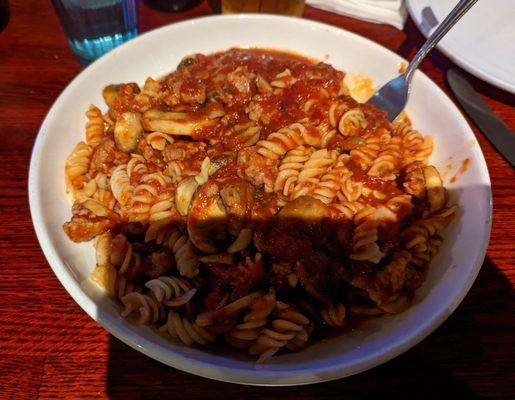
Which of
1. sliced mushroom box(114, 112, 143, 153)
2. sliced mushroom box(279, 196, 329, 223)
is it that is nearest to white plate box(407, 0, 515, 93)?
sliced mushroom box(279, 196, 329, 223)

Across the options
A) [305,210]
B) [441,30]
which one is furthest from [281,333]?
[441,30]

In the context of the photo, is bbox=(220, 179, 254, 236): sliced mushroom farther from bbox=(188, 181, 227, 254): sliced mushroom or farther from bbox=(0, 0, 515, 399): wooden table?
bbox=(0, 0, 515, 399): wooden table

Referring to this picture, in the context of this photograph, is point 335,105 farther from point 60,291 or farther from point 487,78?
point 60,291

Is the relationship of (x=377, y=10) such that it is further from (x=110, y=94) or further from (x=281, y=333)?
(x=281, y=333)

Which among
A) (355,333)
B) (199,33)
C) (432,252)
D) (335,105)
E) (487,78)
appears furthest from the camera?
(199,33)

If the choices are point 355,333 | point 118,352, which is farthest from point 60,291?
point 355,333

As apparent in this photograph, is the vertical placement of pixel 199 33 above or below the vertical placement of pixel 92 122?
above
